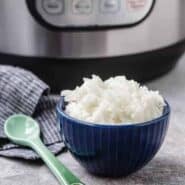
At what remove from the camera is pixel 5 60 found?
559mm

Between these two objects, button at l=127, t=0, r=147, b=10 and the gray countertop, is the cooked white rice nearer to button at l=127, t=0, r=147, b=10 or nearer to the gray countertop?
the gray countertop

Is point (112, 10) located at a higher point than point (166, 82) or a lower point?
higher

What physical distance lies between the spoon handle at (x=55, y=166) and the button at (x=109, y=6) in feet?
0.51

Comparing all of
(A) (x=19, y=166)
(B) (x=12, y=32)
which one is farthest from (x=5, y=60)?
(A) (x=19, y=166)

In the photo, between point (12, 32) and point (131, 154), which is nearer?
Result: point (131, 154)

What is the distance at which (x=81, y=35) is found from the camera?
525 millimetres

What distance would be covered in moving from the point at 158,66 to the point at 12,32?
18cm

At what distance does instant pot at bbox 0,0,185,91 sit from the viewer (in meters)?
0.52

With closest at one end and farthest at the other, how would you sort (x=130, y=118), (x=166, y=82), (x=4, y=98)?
(x=130, y=118), (x=4, y=98), (x=166, y=82)

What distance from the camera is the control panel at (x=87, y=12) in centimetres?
51

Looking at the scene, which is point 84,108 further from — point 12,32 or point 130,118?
point 12,32

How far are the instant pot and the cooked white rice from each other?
143 mm

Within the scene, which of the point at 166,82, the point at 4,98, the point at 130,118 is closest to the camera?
the point at 130,118

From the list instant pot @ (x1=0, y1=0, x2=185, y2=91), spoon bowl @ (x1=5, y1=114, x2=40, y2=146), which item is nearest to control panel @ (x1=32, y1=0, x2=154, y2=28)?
instant pot @ (x1=0, y1=0, x2=185, y2=91)
